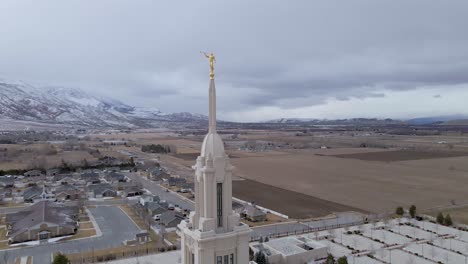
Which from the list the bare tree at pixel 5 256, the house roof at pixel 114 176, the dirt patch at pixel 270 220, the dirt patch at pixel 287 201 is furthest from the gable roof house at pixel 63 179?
the dirt patch at pixel 270 220

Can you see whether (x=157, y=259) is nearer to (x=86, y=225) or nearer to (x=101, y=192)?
(x=86, y=225)

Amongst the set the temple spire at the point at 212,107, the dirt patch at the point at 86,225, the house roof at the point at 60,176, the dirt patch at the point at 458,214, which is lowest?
the dirt patch at the point at 86,225

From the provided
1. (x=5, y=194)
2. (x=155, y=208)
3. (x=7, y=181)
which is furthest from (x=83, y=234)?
(x=7, y=181)

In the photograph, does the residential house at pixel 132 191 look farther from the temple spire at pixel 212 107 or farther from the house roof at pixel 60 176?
the temple spire at pixel 212 107

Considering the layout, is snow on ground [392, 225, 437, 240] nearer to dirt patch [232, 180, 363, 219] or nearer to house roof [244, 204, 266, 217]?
dirt patch [232, 180, 363, 219]

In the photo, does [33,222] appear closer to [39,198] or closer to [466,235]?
[39,198]

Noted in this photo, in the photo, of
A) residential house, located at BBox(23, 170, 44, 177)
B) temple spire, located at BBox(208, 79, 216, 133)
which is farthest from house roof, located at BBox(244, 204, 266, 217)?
residential house, located at BBox(23, 170, 44, 177)
